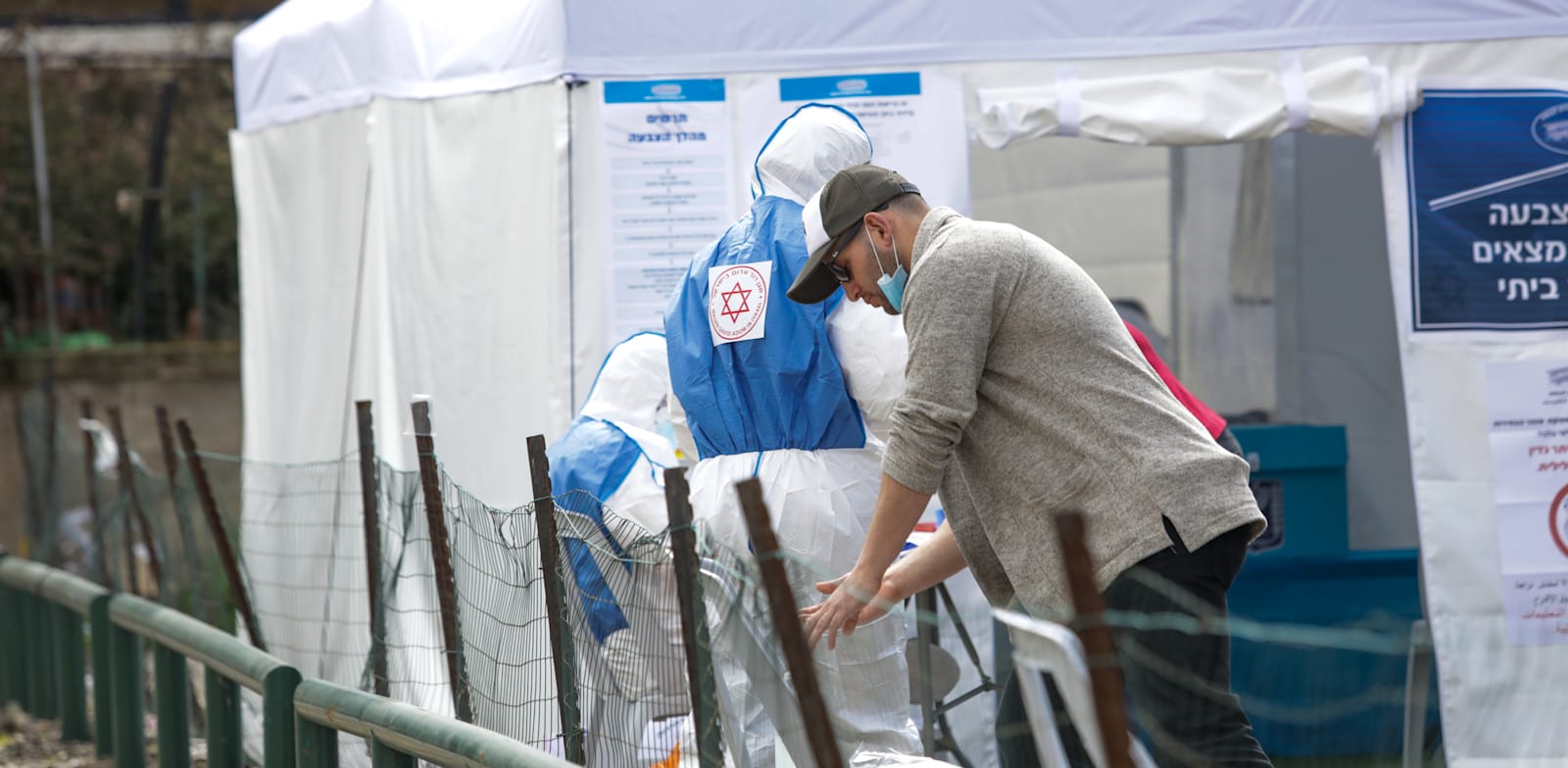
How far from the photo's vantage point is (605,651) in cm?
368

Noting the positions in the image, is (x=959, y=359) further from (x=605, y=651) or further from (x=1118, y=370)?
(x=605, y=651)

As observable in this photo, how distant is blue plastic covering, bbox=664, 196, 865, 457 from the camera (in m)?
3.99

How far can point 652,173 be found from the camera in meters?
5.28

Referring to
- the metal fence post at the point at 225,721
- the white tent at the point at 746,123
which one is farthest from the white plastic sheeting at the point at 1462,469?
the metal fence post at the point at 225,721

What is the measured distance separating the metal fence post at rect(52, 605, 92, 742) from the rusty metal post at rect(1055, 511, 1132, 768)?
211 inches

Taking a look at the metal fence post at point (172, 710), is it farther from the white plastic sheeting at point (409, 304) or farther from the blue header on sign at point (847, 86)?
the blue header on sign at point (847, 86)

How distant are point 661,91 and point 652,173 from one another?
26 cm

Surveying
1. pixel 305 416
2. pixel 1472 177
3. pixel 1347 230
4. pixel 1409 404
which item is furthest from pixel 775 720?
pixel 1347 230

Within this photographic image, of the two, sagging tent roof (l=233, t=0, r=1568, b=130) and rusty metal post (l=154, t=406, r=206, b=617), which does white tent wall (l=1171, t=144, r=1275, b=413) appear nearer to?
sagging tent roof (l=233, t=0, r=1568, b=130)

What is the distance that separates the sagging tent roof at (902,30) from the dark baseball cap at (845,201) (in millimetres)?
2033

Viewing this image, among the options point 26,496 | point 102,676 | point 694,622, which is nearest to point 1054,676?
point 694,622

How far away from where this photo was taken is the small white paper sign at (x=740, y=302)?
3.99 meters

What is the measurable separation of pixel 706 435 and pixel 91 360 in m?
8.25

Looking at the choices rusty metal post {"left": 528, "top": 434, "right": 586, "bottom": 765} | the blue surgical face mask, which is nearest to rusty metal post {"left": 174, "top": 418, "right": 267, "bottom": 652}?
rusty metal post {"left": 528, "top": 434, "right": 586, "bottom": 765}
